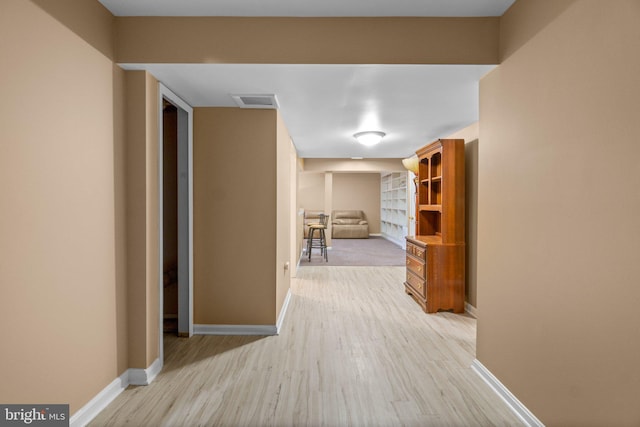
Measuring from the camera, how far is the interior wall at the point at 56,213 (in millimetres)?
1335

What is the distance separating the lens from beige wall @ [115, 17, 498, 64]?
204 centimetres

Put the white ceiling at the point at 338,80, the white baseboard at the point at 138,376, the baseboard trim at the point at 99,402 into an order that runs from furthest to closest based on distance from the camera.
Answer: the white baseboard at the point at 138,376
the white ceiling at the point at 338,80
the baseboard trim at the point at 99,402

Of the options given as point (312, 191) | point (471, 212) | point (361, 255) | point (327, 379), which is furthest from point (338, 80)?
point (312, 191)

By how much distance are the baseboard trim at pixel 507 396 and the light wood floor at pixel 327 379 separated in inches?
1.7

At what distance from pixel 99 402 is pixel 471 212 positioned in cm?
361

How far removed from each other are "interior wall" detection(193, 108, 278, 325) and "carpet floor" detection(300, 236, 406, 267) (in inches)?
130

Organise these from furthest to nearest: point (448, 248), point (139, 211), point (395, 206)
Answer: point (395, 206) → point (448, 248) → point (139, 211)

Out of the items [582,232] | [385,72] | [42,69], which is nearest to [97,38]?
[42,69]

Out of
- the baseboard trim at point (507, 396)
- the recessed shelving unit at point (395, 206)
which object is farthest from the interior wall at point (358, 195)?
the baseboard trim at point (507, 396)

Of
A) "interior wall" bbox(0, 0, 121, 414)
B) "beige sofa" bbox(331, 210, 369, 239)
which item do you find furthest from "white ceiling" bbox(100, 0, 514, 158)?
"beige sofa" bbox(331, 210, 369, 239)

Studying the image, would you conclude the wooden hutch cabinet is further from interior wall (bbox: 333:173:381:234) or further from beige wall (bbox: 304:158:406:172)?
interior wall (bbox: 333:173:381:234)

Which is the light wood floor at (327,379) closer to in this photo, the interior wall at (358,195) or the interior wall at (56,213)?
the interior wall at (56,213)

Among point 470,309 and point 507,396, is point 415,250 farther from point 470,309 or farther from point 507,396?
point 507,396

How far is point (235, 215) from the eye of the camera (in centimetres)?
295
